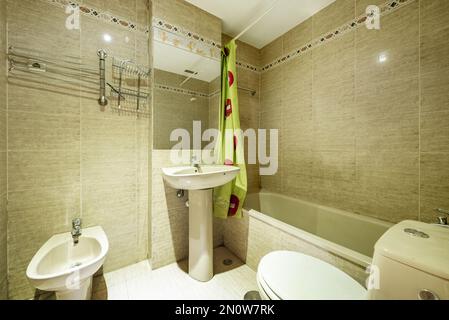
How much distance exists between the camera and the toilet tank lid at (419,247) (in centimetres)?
47

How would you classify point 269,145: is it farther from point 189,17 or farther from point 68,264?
point 68,264

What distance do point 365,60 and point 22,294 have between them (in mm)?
2879

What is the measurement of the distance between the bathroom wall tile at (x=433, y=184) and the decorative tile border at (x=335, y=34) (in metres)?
1.02

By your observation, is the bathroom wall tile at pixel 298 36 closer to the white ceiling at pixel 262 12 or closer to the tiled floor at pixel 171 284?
the white ceiling at pixel 262 12

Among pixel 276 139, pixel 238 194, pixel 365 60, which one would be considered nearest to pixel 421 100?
pixel 365 60

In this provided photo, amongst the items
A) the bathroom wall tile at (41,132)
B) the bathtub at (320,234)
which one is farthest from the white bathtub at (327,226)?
the bathroom wall tile at (41,132)

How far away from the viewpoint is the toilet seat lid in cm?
71

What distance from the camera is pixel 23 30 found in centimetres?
111

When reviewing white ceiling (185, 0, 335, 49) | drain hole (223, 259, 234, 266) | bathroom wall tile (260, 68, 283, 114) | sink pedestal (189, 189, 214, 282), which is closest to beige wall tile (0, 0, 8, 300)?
sink pedestal (189, 189, 214, 282)

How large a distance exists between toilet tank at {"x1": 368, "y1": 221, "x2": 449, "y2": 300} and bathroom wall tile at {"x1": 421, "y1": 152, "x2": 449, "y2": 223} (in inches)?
27.9

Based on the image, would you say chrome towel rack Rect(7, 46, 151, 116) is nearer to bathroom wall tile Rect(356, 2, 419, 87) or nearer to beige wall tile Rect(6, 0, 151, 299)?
beige wall tile Rect(6, 0, 151, 299)

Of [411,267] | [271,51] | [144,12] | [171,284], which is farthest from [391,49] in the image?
[171,284]

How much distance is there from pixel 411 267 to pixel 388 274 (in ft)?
0.20

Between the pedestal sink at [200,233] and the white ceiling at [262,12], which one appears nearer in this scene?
the pedestal sink at [200,233]
